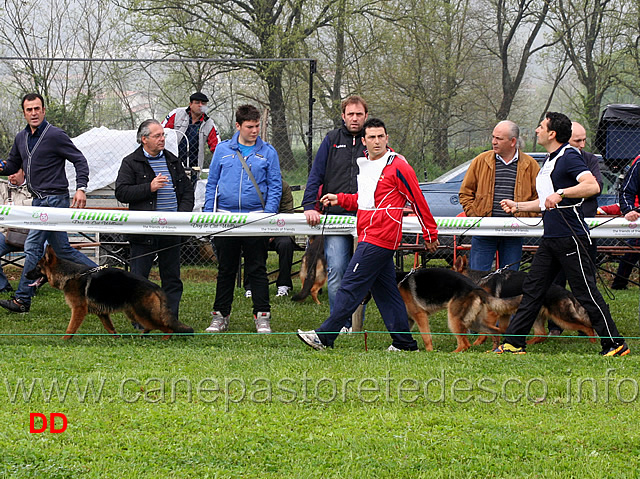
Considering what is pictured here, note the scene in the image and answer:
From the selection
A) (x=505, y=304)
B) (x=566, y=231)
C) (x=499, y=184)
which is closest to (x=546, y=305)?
(x=505, y=304)

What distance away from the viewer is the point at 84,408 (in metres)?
4.25

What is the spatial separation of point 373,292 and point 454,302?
2.68 feet

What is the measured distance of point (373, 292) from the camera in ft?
19.8

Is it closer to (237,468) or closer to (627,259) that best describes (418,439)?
(237,468)

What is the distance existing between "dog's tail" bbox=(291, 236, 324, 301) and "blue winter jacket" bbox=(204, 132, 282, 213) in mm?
1204

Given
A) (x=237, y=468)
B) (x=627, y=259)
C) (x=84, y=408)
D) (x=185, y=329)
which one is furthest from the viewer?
(x=627, y=259)

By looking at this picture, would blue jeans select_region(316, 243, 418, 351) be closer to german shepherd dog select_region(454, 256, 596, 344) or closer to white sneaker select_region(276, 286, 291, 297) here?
german shepherd dog select_region(454, 256, 596, 344)

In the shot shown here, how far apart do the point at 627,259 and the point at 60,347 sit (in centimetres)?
770

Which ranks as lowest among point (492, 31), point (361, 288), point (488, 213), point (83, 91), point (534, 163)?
point (361, 288)

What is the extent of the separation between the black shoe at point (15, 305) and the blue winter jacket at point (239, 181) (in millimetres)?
2346

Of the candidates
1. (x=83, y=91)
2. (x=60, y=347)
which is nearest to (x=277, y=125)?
(x=83, y=91)

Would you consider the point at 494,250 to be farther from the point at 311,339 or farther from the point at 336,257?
the point at 311,339

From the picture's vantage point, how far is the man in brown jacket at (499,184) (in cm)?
689

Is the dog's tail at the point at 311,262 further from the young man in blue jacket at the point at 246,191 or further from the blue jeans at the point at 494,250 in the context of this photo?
the blue jeans at the point at 494,250
